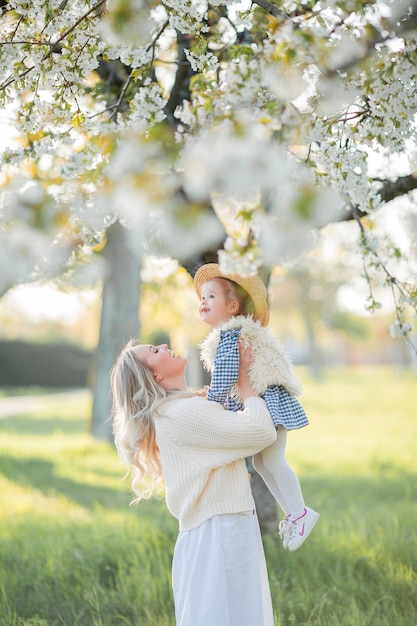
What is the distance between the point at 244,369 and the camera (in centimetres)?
291

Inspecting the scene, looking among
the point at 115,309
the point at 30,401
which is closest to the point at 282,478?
the point at 115,309

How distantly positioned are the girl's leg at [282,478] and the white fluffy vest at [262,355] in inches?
7.3

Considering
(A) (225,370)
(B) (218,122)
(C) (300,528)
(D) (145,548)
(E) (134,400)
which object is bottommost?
(D) (145,548)

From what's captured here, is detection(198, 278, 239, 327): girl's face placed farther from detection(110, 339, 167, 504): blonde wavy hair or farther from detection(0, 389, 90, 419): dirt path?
detection(0, 389, 90, 419): dirt path

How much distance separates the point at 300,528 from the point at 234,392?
559mm

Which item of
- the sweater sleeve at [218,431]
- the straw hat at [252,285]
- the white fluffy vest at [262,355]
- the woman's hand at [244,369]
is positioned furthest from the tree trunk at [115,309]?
the sweater sleeve at [218,431]

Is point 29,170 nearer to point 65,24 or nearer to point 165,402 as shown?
point 65,24

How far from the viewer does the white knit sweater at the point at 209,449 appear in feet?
8.87

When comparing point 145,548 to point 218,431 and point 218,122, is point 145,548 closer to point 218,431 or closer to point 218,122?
point 218,431

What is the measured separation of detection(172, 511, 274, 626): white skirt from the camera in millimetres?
2594

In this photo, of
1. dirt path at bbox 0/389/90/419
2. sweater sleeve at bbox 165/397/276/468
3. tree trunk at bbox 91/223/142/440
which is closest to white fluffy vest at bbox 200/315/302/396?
sweater sleeve at bbox 165/397/276/468

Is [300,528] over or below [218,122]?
below

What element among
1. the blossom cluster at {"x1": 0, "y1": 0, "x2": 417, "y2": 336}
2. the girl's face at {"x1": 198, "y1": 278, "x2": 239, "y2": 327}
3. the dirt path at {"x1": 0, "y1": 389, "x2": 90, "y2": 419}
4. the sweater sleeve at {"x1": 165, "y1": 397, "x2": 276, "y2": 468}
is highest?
the dirt path at {"x1": 0, "y1": 389, "x2": 90, "y2": 419}

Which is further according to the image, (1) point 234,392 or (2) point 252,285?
(2) point 252,285
